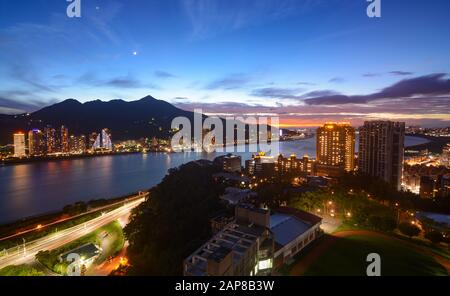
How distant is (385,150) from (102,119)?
33624 mm

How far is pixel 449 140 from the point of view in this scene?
2788 cm

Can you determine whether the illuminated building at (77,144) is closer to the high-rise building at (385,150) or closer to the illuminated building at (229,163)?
the illuminated building at (229,163)

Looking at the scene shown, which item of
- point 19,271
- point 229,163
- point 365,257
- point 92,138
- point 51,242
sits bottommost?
point 51,242

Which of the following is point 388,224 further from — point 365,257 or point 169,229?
point 169,229

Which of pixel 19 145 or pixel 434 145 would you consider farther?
pixel 434 145

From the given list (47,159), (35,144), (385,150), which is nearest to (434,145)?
(385,150)

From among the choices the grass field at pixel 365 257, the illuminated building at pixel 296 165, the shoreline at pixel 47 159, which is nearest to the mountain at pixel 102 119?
the shoreline at pixel 47 159

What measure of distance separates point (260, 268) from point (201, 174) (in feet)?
25.2

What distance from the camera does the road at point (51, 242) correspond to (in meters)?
4.95

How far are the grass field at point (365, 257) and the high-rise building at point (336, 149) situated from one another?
39.5ft

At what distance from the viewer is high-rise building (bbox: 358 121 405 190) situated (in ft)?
42.2

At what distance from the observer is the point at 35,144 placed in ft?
74.9

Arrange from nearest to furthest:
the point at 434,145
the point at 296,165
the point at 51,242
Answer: the point at 51,242 → the point at 296,165 → the point at 434,145
